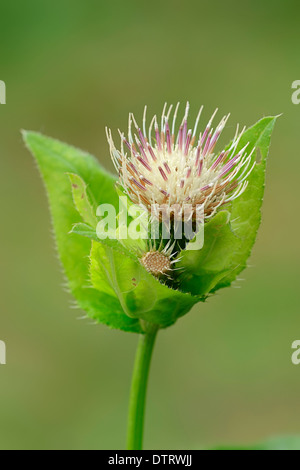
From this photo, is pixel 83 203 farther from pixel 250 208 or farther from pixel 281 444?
pixel 281 444

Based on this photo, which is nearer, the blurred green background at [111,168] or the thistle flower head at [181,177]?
the thistle flower head at [181,177]

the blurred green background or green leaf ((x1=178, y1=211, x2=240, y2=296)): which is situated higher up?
the blurred green background

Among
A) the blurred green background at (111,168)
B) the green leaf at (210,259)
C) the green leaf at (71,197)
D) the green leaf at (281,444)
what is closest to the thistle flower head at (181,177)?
the green leaf at (210,259)

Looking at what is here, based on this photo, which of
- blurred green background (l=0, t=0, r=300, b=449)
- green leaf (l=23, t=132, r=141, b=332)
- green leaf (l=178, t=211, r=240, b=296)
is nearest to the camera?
green leaf (l=178, t=211, r=240, b=296)

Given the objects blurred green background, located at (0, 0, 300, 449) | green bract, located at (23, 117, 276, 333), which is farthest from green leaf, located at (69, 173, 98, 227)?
blurred green background, located at (0, 0, 300, 449)

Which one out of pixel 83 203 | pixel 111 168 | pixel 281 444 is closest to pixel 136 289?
pixel 83 203

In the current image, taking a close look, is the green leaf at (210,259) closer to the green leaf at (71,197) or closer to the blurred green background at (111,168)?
the green leaf at (71,197)

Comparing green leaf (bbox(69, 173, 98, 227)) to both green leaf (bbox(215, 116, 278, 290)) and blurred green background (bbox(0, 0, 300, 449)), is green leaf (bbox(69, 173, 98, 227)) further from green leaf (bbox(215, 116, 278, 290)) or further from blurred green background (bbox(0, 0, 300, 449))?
blurred green background (bbox(0, 0, 300, 449))
